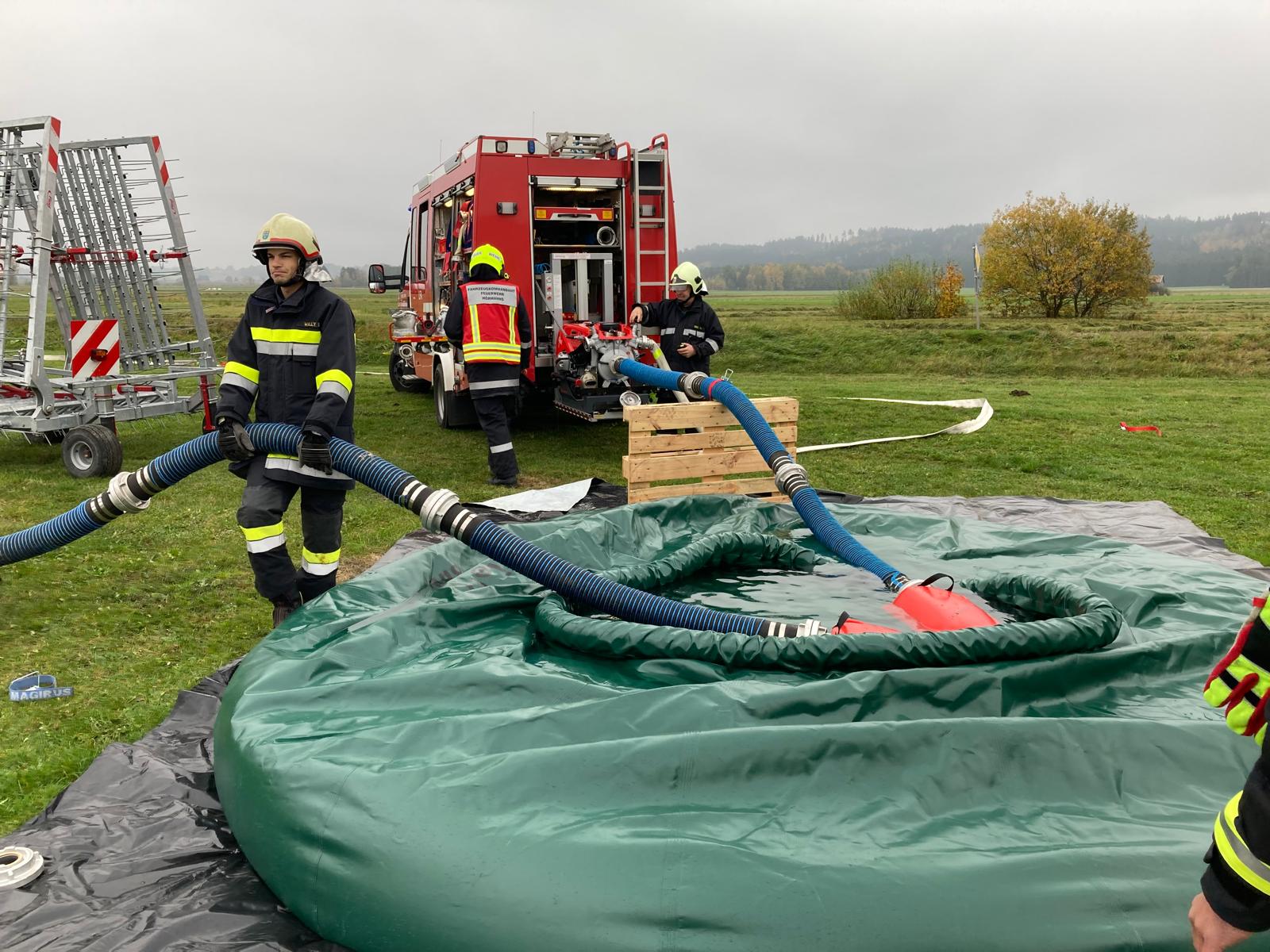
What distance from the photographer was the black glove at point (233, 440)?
Result: 4246 millimetres

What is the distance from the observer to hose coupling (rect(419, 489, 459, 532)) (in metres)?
4.09

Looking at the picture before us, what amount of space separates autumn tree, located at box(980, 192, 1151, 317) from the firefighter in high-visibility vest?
81.8 ft

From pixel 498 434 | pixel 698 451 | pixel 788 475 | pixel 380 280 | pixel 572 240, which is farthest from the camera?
pixel 380 280

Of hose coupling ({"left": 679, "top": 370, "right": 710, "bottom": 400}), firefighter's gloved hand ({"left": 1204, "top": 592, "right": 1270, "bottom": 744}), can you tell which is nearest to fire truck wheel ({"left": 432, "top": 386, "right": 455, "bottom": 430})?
hose coupling ({"left": 679, "top": 370, "right": 710, "bottom": 400})

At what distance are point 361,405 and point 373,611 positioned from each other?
1097 centimetres

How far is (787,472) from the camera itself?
18.7 ft

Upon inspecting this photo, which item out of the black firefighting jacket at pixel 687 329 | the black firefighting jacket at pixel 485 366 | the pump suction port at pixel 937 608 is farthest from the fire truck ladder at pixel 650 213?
the pump suction port at pixel 937 608

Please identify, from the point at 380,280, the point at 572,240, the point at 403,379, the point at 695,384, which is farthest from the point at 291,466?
the point at 403,379

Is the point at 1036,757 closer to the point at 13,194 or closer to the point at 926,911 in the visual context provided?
the point at 926,911

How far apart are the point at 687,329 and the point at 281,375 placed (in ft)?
16.7

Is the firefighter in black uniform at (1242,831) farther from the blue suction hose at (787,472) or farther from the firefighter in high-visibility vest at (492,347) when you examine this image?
the firefighter in high-visibility vest at (492,347)

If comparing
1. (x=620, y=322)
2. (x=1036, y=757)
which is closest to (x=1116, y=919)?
(x=1036, y=757)

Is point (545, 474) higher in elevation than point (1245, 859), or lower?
lower

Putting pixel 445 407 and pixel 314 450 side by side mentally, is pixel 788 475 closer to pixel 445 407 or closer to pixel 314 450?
pixel 314 450
